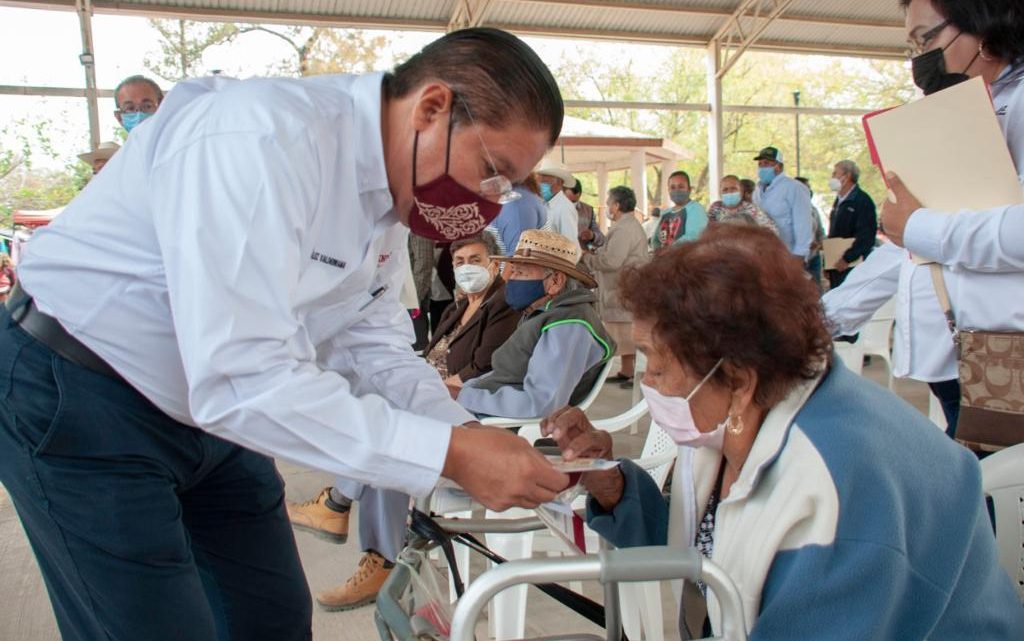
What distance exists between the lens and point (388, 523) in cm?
288

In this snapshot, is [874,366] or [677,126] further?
[677,126]

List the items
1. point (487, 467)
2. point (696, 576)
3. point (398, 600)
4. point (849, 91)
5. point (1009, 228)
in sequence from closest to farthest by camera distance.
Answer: point (696, 576), point (487, 467), point (398, 600), point (1009, 228), point (849, 91)

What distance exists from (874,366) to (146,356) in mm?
7254

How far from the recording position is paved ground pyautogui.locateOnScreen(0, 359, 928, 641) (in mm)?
2797

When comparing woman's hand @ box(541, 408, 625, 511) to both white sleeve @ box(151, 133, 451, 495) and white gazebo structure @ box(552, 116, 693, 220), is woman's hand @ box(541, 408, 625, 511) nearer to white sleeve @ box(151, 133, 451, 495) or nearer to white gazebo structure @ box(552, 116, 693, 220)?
white sleeve @ box(151, 133, 451, 495)

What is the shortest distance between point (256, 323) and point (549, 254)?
2.33 m

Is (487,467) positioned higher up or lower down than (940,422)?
higher up

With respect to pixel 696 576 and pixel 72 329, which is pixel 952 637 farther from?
pixel 72 329

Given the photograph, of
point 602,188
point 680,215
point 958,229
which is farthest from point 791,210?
point 602,188

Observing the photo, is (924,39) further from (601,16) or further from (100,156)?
(601,16)

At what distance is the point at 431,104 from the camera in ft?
4.38

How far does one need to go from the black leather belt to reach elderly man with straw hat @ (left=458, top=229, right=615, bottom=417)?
6.39 ft

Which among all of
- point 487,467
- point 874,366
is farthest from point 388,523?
point 874,366

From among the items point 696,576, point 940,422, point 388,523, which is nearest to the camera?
point 696,576
